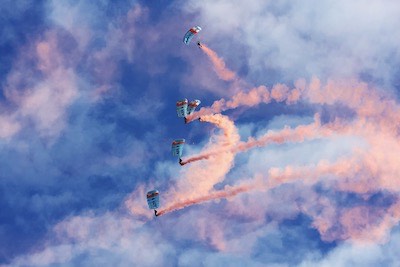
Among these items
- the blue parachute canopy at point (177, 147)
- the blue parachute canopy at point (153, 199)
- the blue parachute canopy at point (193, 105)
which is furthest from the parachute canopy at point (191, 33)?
the blue parachute canopy at point (153, 199)

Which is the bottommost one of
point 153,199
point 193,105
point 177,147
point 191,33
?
point 153,199

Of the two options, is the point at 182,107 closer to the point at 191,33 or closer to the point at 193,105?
Result: the point at 193,105

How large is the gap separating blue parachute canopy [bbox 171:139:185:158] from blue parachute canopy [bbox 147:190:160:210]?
27.2 feet

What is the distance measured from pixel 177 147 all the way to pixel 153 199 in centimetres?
1009

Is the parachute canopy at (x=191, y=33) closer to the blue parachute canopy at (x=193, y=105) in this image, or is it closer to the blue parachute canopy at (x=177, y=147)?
the blue parachute canopy at (x=193, y=105)

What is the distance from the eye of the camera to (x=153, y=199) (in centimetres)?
13850

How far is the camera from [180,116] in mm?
134375

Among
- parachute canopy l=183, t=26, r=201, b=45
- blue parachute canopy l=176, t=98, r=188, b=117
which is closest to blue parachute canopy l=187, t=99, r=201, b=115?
blue parachute canopy l=176, t=98, r=188, b=117

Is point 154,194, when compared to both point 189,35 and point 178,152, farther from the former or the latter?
point 189,35

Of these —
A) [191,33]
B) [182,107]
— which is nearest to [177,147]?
[182,107]

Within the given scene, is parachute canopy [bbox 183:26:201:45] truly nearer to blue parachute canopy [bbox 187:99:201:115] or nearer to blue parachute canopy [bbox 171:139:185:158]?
blue parachute canopy [bbox 187:99:201:115]

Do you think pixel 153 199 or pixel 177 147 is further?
pixel 153 199

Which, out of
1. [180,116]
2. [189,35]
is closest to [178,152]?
[180,116]

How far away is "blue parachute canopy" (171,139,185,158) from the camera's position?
447 ft
